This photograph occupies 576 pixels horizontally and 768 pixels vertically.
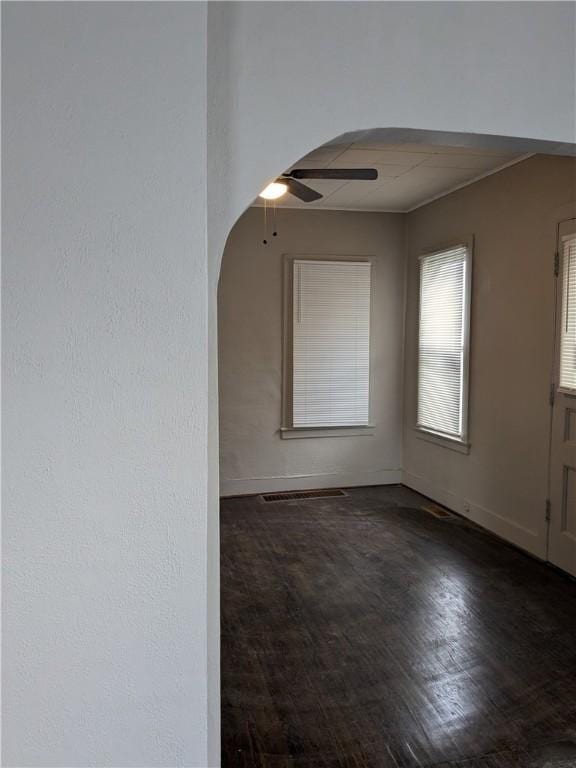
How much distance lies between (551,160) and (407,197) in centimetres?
159

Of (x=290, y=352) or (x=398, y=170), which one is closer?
(x=398, y=170)

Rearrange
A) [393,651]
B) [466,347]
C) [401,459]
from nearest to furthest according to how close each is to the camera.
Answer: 1. [393,651]
2. [466,347]
3. [401,459]

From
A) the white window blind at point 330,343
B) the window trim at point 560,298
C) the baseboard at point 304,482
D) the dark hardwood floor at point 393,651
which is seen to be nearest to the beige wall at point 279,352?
the baseboard at point 304,482

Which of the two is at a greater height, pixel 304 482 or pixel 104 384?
pixel 104 384

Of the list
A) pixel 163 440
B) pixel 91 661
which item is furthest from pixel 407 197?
pixel 91 661

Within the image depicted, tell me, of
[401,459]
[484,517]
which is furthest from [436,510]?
[401,459]

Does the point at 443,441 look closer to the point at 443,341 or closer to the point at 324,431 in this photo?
the point at 443,341

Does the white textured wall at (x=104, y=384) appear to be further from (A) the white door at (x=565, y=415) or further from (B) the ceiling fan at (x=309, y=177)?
(A) the white door at (x=565, y=415)

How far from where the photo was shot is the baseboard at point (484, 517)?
13.5ft

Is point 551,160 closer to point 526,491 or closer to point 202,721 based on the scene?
point 526,491

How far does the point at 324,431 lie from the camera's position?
5832 mm

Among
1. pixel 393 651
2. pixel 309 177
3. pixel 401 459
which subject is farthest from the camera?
pixel 401 459

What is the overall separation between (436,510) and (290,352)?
1.96m

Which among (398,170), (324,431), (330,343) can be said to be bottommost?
(324,431)
